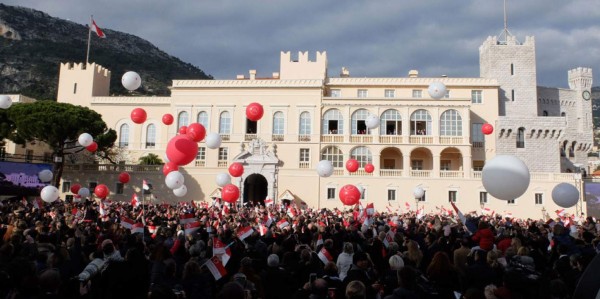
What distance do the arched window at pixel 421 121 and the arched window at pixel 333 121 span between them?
6.87m

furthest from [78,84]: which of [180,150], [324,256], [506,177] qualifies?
[506,177]

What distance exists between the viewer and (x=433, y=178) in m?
40.4

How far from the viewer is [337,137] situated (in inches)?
1694

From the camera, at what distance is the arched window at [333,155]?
42.8 m

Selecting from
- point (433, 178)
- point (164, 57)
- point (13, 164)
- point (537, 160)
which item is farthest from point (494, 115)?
point (164, 57)

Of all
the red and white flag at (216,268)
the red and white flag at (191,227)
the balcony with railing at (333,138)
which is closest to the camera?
the red and white flag at (216,268)

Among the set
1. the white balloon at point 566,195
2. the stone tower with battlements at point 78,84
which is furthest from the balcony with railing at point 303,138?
the white balloon at point 566,195

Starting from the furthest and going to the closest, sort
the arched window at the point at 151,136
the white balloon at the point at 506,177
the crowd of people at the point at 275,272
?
1. the arched window at the point at 151,136
2. the white balloon at the point at 506,177
3. the crowd of people at the point at 275,272

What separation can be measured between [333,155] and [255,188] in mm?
8810

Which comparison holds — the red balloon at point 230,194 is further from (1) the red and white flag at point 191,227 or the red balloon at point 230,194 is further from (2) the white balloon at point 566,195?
(2) the white balloon at point 566,195

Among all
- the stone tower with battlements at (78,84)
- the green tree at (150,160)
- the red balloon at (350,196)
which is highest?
the stone tower with battlements at (78,84)

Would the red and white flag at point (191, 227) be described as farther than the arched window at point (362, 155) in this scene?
No

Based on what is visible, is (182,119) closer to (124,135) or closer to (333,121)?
(124,135)

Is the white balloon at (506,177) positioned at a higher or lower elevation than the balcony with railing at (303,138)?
lower
